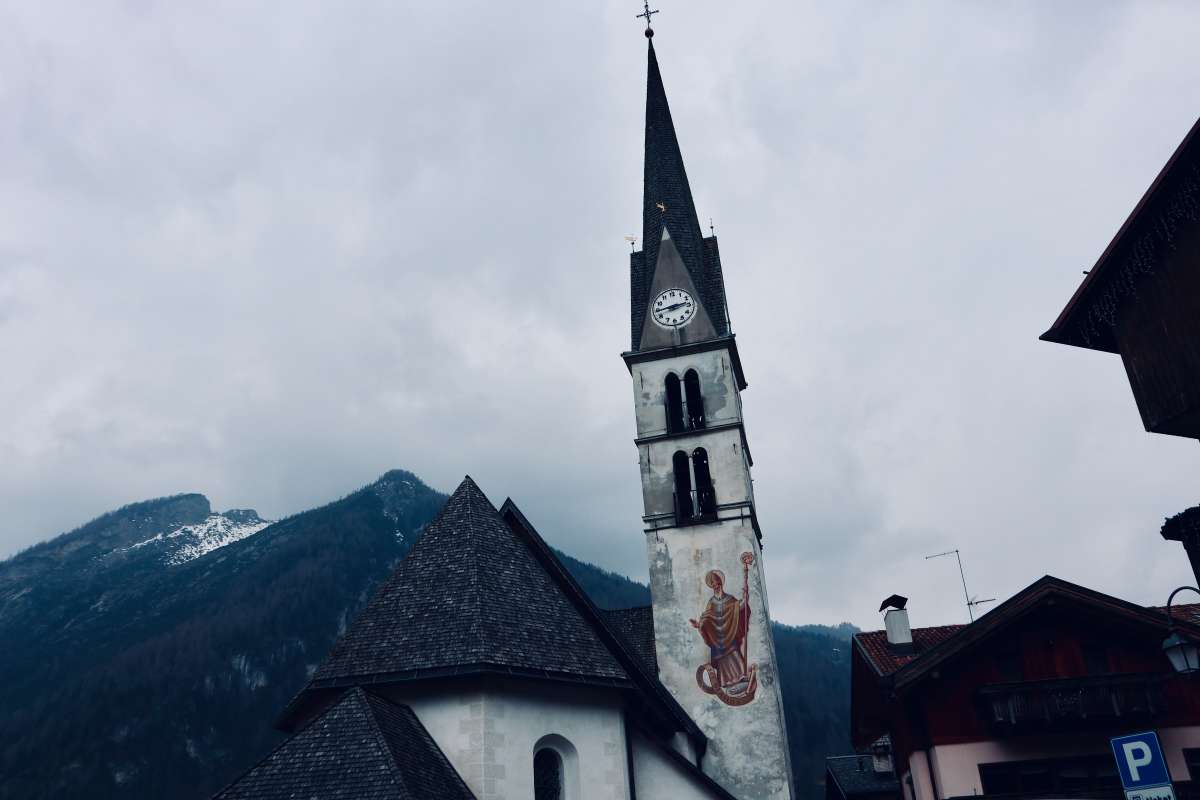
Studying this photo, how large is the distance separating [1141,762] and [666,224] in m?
27.8

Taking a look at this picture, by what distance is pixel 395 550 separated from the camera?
148 meters

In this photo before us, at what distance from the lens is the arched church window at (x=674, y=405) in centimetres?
3022

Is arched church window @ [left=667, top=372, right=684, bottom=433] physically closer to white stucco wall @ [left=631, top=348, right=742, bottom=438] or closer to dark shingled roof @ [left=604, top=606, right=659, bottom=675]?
white stucco wall @ [left=631, top=348, right=742, bottom=438]

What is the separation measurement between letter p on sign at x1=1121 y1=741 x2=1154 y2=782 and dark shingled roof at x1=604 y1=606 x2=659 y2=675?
697 inches

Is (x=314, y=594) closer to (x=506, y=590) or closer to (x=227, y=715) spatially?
(x=227, y=715)

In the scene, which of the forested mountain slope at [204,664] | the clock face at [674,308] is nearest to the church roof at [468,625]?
the clock face at [674,308]

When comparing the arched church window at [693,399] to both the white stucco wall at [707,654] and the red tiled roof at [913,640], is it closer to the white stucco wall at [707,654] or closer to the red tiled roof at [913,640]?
the white stucco wall at [707,654]

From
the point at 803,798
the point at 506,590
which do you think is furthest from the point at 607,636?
the point at 803,798

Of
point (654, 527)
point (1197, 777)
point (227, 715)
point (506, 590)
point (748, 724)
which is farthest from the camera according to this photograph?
point (227, 715)

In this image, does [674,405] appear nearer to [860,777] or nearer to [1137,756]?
[860,777]

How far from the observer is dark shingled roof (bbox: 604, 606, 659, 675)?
2702cm

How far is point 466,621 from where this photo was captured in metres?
16.3

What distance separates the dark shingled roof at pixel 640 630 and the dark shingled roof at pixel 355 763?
12.2m

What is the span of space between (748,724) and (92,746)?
94473mm
